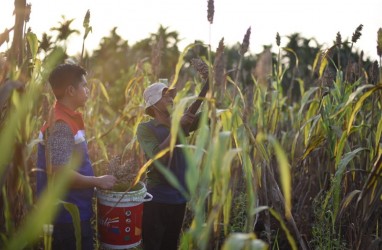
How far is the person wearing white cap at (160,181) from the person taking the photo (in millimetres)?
2184

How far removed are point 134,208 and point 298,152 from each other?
138 cm

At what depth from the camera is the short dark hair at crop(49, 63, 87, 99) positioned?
1890mm

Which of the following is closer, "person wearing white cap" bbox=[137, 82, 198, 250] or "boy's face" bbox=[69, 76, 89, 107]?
"boy's face" bbox=[69, 76, 89, 107]

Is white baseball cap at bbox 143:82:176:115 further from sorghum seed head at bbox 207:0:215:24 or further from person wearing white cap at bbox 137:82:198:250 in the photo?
sorghum seed head at bbox 207:0:215:24

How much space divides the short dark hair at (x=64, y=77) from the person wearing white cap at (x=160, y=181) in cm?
43

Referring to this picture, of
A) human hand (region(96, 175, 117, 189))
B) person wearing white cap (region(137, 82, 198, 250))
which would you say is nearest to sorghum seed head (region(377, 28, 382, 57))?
person wearing white cap (region(137, 82, 198, 250))

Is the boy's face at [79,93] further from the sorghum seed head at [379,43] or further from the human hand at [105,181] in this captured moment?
the sorghum seed head at [379,43]

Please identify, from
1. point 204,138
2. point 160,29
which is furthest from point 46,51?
point 160,29

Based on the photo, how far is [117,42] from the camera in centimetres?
930

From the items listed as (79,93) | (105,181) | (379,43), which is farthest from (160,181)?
(379,43)

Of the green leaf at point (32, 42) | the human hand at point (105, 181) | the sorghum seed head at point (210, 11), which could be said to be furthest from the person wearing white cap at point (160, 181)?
the sorghum seed head at point (210, 11)

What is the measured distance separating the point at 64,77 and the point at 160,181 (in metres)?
0.76

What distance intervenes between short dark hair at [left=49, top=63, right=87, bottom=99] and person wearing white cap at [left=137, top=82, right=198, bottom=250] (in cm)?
43

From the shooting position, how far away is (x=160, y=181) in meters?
2.23
